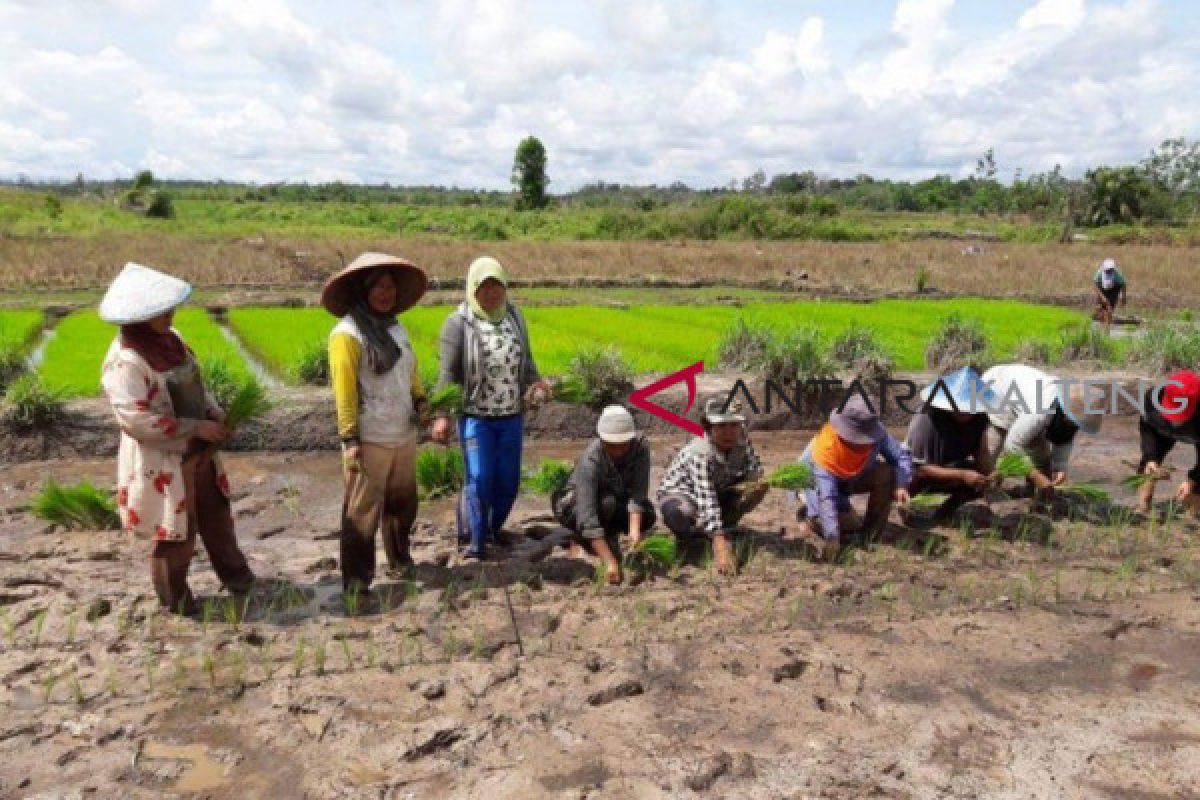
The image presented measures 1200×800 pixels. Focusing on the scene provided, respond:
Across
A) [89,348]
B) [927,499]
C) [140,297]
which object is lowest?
[927,499]

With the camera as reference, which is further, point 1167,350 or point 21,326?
point 21,326

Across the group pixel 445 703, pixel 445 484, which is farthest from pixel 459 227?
pixel 445 703

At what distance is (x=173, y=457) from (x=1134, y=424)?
8009mm

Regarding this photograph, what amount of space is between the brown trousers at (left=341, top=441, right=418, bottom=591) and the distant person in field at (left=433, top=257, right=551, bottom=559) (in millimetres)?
220

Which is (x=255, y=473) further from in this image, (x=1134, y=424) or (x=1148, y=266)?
(x=1148, y=266)

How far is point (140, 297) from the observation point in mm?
3344

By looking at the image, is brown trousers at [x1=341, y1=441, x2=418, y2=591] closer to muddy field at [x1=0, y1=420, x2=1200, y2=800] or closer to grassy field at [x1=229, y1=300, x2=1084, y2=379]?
muddy field at [x1=0, y1=420, x2=1200, y2=800]

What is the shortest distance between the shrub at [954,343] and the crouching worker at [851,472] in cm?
515

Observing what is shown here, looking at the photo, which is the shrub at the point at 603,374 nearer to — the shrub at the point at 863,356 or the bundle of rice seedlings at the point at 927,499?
the shrub at the point at 863,356

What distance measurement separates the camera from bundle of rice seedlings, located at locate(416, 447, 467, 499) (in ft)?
18.3

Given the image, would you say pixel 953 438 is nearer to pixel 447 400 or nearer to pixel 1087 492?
pixel 1087 492

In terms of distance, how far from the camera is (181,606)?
3.72 metres

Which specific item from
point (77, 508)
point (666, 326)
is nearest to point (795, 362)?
point (666, 326)

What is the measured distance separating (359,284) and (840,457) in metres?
A: 2.46
